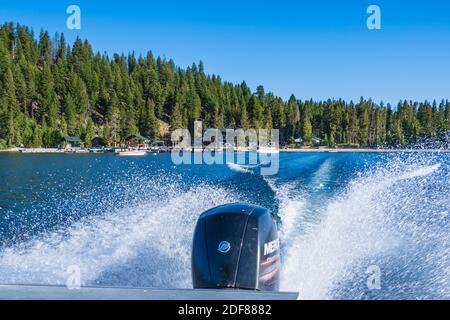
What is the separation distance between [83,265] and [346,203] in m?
7.53

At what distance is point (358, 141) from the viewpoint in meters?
107

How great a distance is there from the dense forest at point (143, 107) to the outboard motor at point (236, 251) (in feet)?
260

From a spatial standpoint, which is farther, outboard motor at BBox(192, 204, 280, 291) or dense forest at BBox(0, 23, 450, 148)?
dense forest at BBox(0, 23, 450, 148)

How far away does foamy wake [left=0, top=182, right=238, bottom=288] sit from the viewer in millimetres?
6828

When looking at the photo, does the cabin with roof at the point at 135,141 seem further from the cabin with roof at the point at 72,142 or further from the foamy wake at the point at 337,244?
the foamy wake at the point at 337,244

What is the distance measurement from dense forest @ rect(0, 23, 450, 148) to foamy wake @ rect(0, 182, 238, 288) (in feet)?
242

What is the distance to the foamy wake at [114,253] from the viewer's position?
683 centimetres

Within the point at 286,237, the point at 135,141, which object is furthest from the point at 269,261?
the point at 135,141

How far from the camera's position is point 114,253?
7.92 metres

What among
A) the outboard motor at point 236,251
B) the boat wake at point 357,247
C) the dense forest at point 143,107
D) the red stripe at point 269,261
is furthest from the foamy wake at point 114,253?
the dense forest at point 143,107

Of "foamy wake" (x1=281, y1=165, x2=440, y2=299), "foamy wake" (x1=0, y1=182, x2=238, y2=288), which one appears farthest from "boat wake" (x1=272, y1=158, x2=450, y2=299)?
"foamy wake" (x1=0, y1=182, x2=238, y2=288)

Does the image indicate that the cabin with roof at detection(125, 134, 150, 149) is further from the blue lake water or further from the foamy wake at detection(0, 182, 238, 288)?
the foamy wake at detection(0, 182, 238, 288)

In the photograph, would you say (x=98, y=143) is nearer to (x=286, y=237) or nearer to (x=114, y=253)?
(x=286, y=237)
